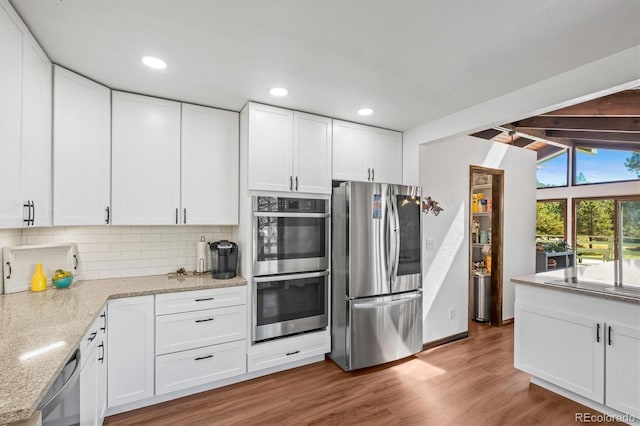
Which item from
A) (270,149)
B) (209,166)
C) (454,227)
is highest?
(270,149)

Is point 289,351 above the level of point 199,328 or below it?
below

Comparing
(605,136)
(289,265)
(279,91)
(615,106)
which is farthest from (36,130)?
(605,136)

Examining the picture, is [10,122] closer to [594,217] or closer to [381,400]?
[381,400]

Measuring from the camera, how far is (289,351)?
280 cm

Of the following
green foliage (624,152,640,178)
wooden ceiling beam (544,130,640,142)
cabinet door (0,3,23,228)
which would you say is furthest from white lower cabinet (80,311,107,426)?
green foliage (624,152,640,178)

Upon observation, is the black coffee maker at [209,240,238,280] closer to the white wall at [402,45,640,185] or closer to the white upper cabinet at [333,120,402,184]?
the white upper cabinet at [333,120,402,184]

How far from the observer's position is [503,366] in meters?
2.98

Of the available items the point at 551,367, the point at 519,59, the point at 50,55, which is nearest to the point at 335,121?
the point at 519,59

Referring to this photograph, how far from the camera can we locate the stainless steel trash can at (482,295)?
4242mm

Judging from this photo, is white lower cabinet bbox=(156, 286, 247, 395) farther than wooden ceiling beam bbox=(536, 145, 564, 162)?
No

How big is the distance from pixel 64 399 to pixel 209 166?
1975mm

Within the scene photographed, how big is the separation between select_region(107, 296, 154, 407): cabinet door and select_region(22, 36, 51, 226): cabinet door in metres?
0.79

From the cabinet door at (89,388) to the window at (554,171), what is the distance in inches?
344

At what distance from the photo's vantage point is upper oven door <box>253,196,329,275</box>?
2658mm
